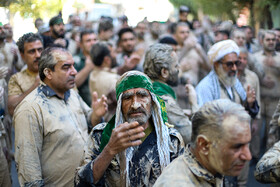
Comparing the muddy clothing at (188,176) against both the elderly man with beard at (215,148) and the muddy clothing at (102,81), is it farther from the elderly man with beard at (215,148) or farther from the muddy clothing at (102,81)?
the muddy clothing at (102,81)

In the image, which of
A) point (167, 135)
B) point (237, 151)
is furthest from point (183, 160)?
point (167, 135)

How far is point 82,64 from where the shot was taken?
7.38 meters

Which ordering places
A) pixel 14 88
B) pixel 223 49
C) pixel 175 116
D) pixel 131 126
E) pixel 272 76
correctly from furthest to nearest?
Result: 1. pixel 272 76
2. pixel 223 49
3. pixel 14 88
4. pixel 175 116
5. pixel 131 126

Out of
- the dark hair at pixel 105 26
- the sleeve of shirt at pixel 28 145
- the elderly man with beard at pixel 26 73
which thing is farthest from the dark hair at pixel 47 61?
the dark hair at pixel 105 26

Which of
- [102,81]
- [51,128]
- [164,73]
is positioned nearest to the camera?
[51,128]

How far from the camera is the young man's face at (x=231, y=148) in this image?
6.87 ft

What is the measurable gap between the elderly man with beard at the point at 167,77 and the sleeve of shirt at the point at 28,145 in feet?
4.04

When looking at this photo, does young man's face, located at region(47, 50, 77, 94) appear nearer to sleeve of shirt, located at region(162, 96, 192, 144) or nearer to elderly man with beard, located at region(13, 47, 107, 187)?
elderly man with beard, located at region(13, 47, 107, 187)

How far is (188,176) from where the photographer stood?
7.14 ft

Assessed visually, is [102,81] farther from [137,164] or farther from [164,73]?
[137,164]

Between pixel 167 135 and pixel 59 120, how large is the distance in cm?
121

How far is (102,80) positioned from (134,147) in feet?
9.45

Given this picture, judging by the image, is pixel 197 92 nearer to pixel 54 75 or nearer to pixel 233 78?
pixel 233 78

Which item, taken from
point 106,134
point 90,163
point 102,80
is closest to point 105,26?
point 102,80
